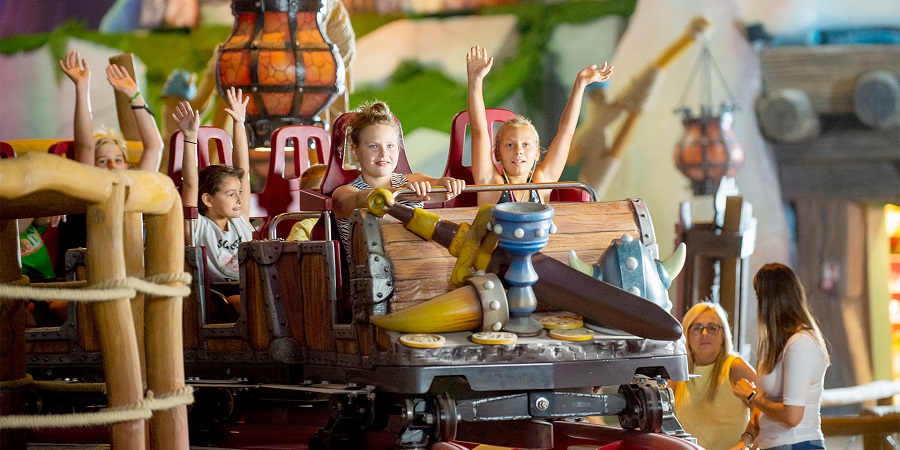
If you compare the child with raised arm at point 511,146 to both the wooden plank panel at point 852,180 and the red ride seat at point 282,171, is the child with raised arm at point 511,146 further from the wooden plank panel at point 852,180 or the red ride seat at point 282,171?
the wooden plank panel at point 852,180

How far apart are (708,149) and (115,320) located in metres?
6.66

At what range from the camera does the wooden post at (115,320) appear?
2.40 metres

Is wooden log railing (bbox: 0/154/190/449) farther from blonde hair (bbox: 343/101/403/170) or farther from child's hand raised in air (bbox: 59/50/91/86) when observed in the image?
child's hand raised in air (bbox: 59/50/91/86)

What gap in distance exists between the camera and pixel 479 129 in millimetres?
4324

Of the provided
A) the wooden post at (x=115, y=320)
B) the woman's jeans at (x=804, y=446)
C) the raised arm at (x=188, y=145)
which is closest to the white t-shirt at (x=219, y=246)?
the raised arm at (x=188, y=145)

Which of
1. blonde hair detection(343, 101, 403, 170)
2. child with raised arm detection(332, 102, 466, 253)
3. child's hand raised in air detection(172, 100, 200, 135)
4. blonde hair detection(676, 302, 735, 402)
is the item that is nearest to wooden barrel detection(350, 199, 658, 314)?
child with raised arm detection(332, 102, 466, 253)

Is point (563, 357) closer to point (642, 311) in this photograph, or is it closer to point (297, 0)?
point (642, 311)

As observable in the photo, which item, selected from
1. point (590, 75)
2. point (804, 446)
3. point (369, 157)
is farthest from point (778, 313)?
point (369, 157)

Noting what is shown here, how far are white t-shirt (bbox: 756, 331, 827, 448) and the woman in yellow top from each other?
0.54 meters

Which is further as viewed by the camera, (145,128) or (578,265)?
(145,128)

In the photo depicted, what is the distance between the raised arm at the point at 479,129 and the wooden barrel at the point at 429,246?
0.60 m

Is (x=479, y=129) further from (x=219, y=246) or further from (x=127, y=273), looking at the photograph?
(x=127, y=273)

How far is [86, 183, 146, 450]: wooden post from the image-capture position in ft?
7.87

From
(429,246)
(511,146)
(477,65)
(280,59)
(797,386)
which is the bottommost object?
(797,386)
